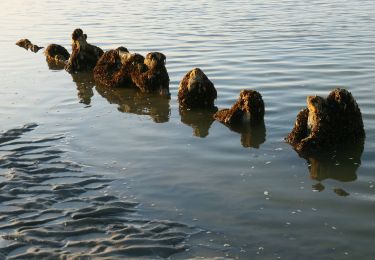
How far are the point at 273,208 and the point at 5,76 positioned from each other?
47.8 ft

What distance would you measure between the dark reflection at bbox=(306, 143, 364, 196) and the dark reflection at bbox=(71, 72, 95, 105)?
27.4ft

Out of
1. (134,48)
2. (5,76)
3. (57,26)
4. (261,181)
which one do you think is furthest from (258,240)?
(57,26)

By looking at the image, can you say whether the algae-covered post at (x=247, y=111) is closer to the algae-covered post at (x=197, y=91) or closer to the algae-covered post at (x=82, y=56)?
the algae-covered post at (x=197, y=91)

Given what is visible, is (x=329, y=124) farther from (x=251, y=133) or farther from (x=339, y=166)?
(x=251, y=133)

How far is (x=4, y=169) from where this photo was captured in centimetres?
1096

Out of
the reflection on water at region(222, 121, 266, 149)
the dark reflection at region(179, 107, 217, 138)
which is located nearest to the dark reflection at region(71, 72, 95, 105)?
the dark reflection at region(179, 107, 217, 138)

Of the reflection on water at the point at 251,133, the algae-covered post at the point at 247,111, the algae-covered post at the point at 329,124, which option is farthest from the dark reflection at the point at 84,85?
the algae-covered post at the point at 329,124

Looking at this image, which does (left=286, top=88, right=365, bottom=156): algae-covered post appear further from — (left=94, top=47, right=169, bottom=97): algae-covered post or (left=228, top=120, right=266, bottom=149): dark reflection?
(left=94, top=47, right=169, bottom=97): algae-covered post

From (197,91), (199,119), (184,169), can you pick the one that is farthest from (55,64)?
(184,169)

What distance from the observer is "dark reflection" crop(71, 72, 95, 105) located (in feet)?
57.4

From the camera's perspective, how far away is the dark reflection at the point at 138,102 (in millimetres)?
15320

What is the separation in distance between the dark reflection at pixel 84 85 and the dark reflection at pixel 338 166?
8.36 metres

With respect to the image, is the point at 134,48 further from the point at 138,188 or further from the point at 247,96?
the point at 138,188

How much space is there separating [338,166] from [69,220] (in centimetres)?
531
